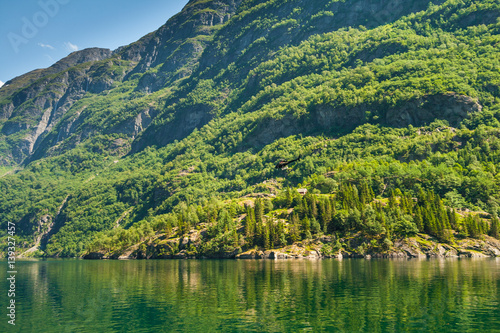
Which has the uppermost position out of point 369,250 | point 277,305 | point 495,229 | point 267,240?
point 495,229

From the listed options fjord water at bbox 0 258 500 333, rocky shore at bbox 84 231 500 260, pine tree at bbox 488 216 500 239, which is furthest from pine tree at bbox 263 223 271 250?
pine tree at bbox 488 216 500 239

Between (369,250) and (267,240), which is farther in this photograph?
(267,240)

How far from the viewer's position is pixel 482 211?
538ft

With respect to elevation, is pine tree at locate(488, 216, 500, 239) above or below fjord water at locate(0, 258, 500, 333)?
above

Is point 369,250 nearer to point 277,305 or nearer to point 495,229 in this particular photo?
point 495,229

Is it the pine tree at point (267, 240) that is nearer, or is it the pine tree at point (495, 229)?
the pine tree at point (495, 229)

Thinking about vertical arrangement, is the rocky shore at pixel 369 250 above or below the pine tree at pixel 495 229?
below

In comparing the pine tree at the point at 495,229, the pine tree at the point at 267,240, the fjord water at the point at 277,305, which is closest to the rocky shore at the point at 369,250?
the pine tree at the point at 267,240

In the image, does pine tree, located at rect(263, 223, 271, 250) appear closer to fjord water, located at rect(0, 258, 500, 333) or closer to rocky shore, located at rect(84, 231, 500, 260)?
rocky shore, located at rect(84, 231, 500, 260)

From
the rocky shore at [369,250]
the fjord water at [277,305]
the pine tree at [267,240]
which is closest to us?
the fjord water at [277,305]

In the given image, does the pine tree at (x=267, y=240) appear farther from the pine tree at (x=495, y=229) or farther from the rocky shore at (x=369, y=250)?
the pine tree at (x=495, y=229)

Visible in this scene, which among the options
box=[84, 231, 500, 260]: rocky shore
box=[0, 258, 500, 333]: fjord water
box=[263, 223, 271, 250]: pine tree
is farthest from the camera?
box=[263, 223, 271, 250]: pine tree

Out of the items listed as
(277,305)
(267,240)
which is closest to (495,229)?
(267,240)

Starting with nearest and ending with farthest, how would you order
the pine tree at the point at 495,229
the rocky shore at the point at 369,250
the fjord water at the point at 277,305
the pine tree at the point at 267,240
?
the fjord water at the point at 277,305 < the rocky shore at the point at 369,250 < the pine tree at the point at 495,229 < the pine tree at the point at 267,240
